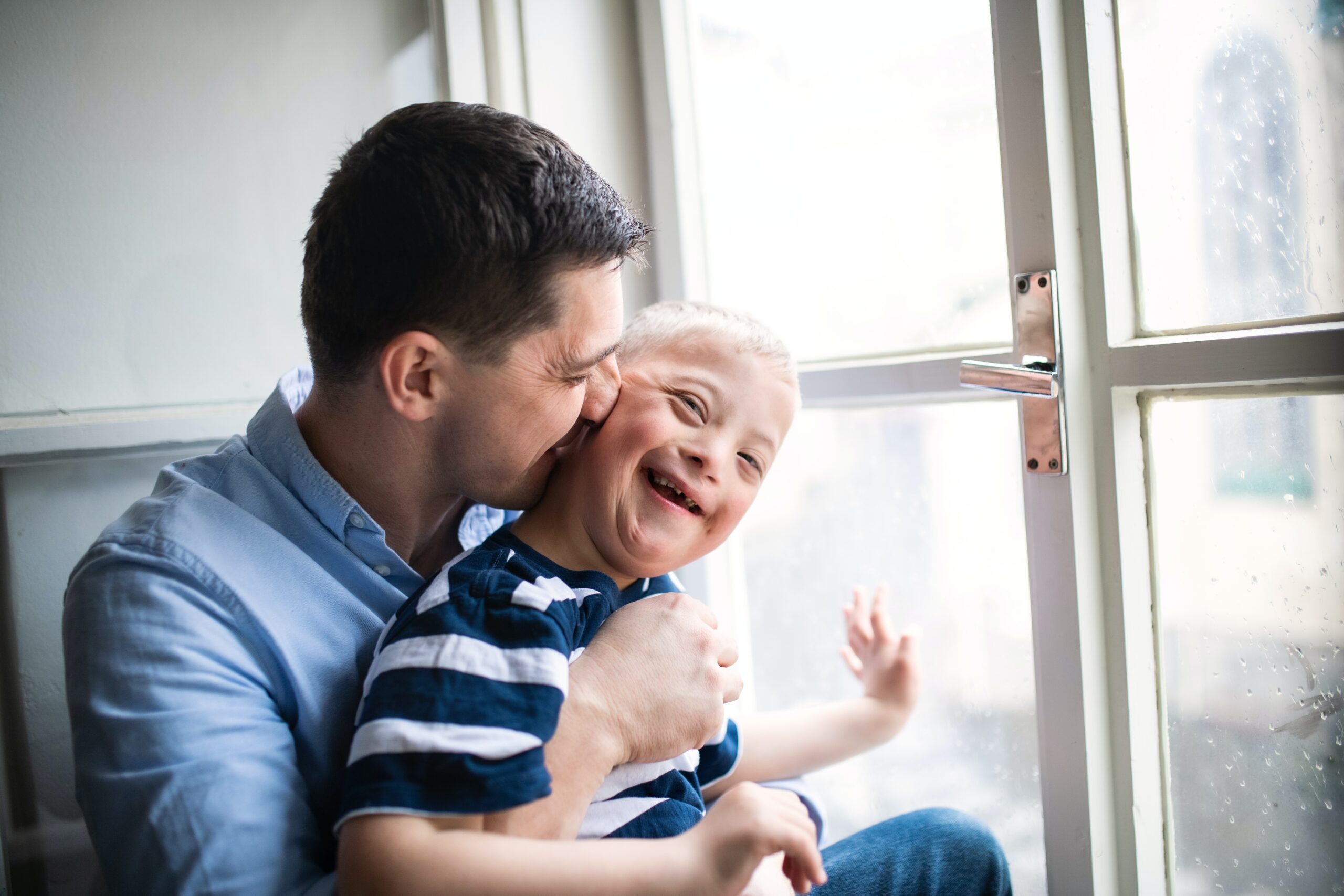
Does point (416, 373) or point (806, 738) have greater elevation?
point (416, 373)

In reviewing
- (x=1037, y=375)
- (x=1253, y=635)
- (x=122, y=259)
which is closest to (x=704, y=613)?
(x=1037, y=375)

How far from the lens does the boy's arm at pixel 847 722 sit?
1.24 meters

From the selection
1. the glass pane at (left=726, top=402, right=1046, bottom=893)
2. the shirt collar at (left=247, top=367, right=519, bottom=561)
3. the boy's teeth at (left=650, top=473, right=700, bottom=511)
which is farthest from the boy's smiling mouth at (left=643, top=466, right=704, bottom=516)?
the glass pane at (left=726, top=402, right=1046, bottom=893)

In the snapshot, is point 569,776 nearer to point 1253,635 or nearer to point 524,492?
point 524,492

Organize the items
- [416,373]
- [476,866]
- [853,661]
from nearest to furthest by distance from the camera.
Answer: [476,866], [416,373], [853,661]

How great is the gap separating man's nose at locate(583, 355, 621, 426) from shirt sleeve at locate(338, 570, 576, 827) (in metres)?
0.28

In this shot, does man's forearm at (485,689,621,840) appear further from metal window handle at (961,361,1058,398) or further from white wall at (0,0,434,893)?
white wall at (0,0,434,893)

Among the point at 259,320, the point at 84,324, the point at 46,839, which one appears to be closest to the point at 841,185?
the point at 259,320

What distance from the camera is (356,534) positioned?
40.1 inches

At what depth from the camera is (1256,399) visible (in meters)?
0.97

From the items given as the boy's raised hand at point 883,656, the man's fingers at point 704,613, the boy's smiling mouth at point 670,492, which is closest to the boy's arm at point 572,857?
the man's fingers at point 704,613

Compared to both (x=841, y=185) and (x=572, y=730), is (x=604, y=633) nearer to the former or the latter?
(x=572, y=730)

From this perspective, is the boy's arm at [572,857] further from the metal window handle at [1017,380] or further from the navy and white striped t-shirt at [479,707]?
the metal window handle at [1017,380]

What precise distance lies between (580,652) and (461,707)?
0.23 meters
